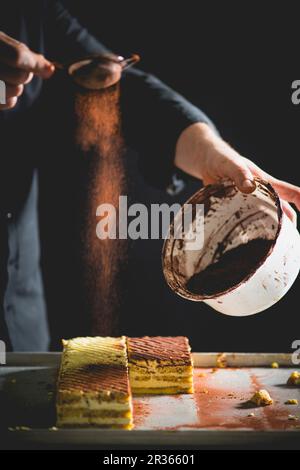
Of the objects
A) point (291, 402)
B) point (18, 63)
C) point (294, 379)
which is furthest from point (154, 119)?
point (291, 402)

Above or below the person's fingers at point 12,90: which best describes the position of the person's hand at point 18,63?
above

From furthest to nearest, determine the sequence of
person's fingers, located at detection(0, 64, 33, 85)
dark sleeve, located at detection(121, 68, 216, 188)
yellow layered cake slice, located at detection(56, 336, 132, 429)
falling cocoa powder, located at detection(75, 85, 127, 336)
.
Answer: falling cocoa powder, located at detection(75, 85, 127, 336) < dark sleeve, located at detection(121, 68, 216, 188) < person's fingers, located at detection(0, 64, 33, 85) < yellow layered cake slice, located at detection(56, 336, 132, 429)

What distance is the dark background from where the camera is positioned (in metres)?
3.14

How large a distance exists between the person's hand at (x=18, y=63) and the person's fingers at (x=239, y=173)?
72 cm

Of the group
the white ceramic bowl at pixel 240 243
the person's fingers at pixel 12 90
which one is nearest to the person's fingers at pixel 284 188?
the white ceramic bowl at pixel 240 243

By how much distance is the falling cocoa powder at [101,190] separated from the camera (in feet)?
11.0

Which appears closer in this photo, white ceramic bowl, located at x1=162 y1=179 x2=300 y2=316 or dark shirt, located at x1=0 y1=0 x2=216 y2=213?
white ceramic bowl, located at x1=162 y1=179 x2=300 y2=316

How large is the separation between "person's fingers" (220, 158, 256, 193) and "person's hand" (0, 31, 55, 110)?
0.72 m

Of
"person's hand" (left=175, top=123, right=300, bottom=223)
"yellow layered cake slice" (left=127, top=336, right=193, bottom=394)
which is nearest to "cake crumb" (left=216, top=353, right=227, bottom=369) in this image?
"yellow layered cake slice" (left=127, top=336, right=193, bottom=394)

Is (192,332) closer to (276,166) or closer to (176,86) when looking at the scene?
(276,166)

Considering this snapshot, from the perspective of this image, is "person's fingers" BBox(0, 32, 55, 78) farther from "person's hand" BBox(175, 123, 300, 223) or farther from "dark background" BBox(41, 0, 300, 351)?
"dark background" BBox(41, 0, 300, 351)

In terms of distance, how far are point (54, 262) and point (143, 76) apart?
3.45ft

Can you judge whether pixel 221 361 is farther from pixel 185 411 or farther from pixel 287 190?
pixel 287 190

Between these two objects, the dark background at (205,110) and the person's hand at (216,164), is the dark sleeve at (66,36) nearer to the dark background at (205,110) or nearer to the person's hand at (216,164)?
the dark background at (205,110)
